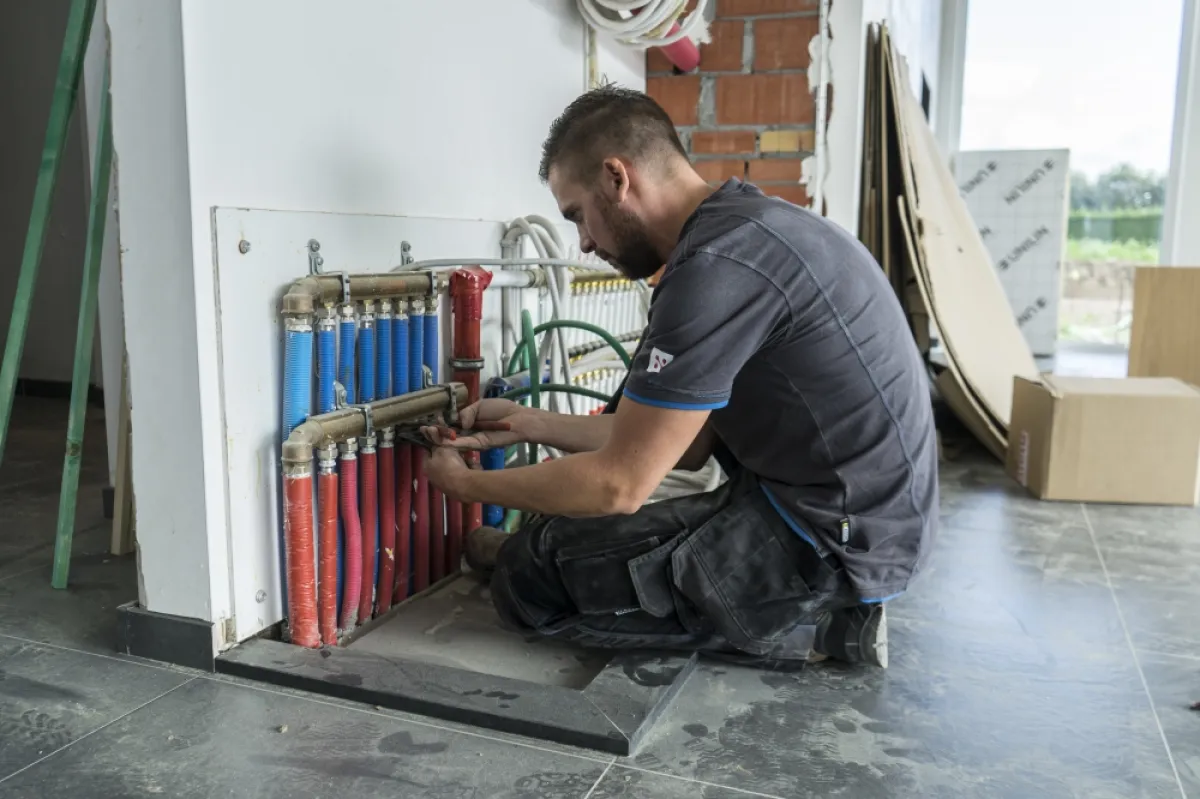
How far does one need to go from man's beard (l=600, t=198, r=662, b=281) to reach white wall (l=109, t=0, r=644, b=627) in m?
0.54

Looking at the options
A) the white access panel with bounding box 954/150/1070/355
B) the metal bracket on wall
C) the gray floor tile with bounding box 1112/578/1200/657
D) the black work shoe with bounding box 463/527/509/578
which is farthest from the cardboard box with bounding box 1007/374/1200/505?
the white access panel with bounding box 954/150/1070/355

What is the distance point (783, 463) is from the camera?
1.69 meters

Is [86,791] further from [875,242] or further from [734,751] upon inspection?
[875,242]

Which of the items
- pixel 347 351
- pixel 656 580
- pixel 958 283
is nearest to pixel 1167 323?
pixel 958 283

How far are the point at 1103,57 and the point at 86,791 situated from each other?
25.8 feet

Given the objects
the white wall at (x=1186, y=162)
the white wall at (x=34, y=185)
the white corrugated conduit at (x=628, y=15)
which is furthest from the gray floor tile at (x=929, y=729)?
the white wall at (x=1186, y=162)

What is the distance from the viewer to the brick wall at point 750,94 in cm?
357

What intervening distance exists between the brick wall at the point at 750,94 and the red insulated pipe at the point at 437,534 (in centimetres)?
209

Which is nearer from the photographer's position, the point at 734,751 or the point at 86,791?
the point at 86,791

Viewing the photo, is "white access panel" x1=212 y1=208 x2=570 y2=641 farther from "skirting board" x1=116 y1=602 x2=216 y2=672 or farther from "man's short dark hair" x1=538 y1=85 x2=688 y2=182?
"man's short dark hair" x1=538 y1=85 x2=688 y2=182

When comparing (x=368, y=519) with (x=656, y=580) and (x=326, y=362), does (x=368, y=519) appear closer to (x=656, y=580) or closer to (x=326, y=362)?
(x=326, y=362)

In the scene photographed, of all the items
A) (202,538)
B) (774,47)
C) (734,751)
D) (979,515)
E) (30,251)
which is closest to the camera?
(734,751)

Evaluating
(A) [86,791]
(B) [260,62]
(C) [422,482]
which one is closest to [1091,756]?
(C) [422,482]

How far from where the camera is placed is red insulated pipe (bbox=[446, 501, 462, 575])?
7.06 feet
